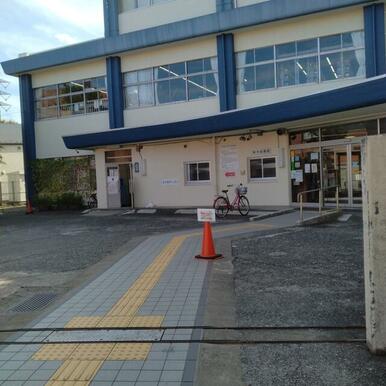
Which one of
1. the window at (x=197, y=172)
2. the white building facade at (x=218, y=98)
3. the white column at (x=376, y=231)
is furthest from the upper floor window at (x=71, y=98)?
A: the white column at (x=376, y=231)

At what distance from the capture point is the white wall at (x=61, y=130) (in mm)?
24498

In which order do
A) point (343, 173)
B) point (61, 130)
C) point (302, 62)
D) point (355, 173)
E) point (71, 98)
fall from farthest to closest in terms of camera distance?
point (61, 130) < point (71, 98) < point (302, 62) < point (343, 173) < point (355, 173)

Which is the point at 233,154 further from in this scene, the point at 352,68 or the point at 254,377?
the point at 254,377

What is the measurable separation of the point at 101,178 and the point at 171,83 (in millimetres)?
5995

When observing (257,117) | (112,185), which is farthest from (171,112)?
(257,117)

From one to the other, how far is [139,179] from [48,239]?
984 cm

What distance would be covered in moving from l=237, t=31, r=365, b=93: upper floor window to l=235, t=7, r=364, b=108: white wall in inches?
8.4

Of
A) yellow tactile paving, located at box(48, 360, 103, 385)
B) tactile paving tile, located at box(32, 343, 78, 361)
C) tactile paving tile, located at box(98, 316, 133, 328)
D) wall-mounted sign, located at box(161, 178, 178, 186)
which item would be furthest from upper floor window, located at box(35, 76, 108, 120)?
yellow tactile paving, located at box(48, 360, 103, 385)

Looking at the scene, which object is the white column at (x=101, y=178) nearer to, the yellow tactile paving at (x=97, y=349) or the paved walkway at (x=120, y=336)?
A: the paved walkway at (x=120, y=336)

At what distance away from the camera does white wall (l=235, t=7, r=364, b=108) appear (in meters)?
18.1

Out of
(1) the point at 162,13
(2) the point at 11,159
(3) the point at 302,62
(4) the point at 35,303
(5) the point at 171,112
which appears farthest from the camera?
(2) the point at 11,159

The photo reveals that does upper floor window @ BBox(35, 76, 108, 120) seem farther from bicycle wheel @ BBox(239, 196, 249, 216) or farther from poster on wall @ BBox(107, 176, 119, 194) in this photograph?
bicycle wheel @ BBox(239, 196, 249, 216)

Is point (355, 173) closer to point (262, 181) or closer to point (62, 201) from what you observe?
point (262, 181)

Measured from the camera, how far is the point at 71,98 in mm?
25594
